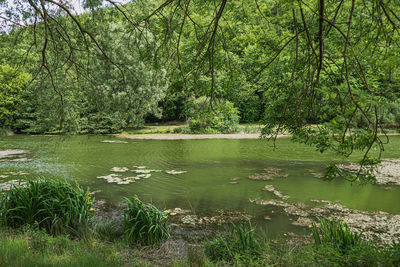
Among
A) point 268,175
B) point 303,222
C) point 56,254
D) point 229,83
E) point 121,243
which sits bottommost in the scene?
point 303,222

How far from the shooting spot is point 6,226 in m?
3.65

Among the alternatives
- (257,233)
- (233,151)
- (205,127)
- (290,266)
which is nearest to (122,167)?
(233,151)

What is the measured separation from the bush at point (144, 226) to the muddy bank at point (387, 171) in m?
5.15

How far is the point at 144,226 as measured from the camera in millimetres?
3637

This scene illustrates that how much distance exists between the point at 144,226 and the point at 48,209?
141 centimetres

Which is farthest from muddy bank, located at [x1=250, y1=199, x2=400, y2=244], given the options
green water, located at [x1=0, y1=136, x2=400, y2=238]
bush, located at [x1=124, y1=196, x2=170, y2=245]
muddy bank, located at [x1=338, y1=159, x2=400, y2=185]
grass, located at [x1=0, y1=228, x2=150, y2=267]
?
grass, located at [x1=0, y1=228, x2=150, y2=267]

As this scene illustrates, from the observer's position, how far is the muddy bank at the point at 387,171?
7303 mm

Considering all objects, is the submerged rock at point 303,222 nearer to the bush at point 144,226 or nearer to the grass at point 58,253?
the bush at point 144,226

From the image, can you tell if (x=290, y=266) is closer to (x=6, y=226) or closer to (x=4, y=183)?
(x=6, y=226)

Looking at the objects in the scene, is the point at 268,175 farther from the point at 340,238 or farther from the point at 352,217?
the point at 340,238

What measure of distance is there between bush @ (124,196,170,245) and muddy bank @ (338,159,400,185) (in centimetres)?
515

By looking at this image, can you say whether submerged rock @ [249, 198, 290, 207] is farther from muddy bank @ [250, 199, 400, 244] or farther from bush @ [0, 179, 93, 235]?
bush @ [0, 179, 93, 235]

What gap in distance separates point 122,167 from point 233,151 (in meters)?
5.32

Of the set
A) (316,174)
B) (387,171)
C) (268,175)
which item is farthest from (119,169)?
(387,171)
